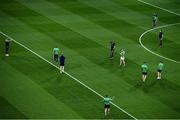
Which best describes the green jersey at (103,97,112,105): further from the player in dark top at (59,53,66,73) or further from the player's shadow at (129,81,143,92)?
the player in dark top at (59,53,66,73)

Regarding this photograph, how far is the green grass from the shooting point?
140 feet

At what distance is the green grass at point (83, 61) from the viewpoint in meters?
42.7

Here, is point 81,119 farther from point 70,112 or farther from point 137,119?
point 137,119

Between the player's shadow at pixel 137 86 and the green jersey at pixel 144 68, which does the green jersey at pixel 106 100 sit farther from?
the green jersey at pixel 144 68

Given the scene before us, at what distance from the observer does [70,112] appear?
136 feet

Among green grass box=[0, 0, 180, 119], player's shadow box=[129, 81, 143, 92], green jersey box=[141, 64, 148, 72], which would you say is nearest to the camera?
green grass box=[0, 0, 180, 119]

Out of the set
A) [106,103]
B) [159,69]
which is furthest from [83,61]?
[106,103]

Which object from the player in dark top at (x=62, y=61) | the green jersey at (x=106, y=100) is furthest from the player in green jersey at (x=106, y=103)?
the player in dark top at (x=62, y=61)

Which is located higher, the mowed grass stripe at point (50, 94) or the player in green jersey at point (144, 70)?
the player in green jersey at point (144, 70)

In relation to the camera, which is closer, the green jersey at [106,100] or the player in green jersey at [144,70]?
the green jersey at [106,100]

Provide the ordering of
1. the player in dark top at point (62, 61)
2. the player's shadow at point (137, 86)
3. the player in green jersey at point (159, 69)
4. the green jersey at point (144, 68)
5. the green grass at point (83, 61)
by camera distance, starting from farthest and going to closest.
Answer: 1. the player in dark top at point (62, 61)
2. the player in green jersey at point (159, 69)
3. the green jersey at point (144, 68)
4. the player's shadow at point (137, 86)
5. the green grass at point (83, 61)

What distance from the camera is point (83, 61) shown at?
172ft

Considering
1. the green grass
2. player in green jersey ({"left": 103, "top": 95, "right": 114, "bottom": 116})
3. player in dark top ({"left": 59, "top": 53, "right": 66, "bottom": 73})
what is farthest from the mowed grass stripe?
player in green jersey ({"left": 103, "top": 95, "right": 114, "bottom": 116})

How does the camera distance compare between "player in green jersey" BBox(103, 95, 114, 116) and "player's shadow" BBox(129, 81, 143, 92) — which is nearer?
"player in green jersey" BBox(103, 95, 114, 116)
